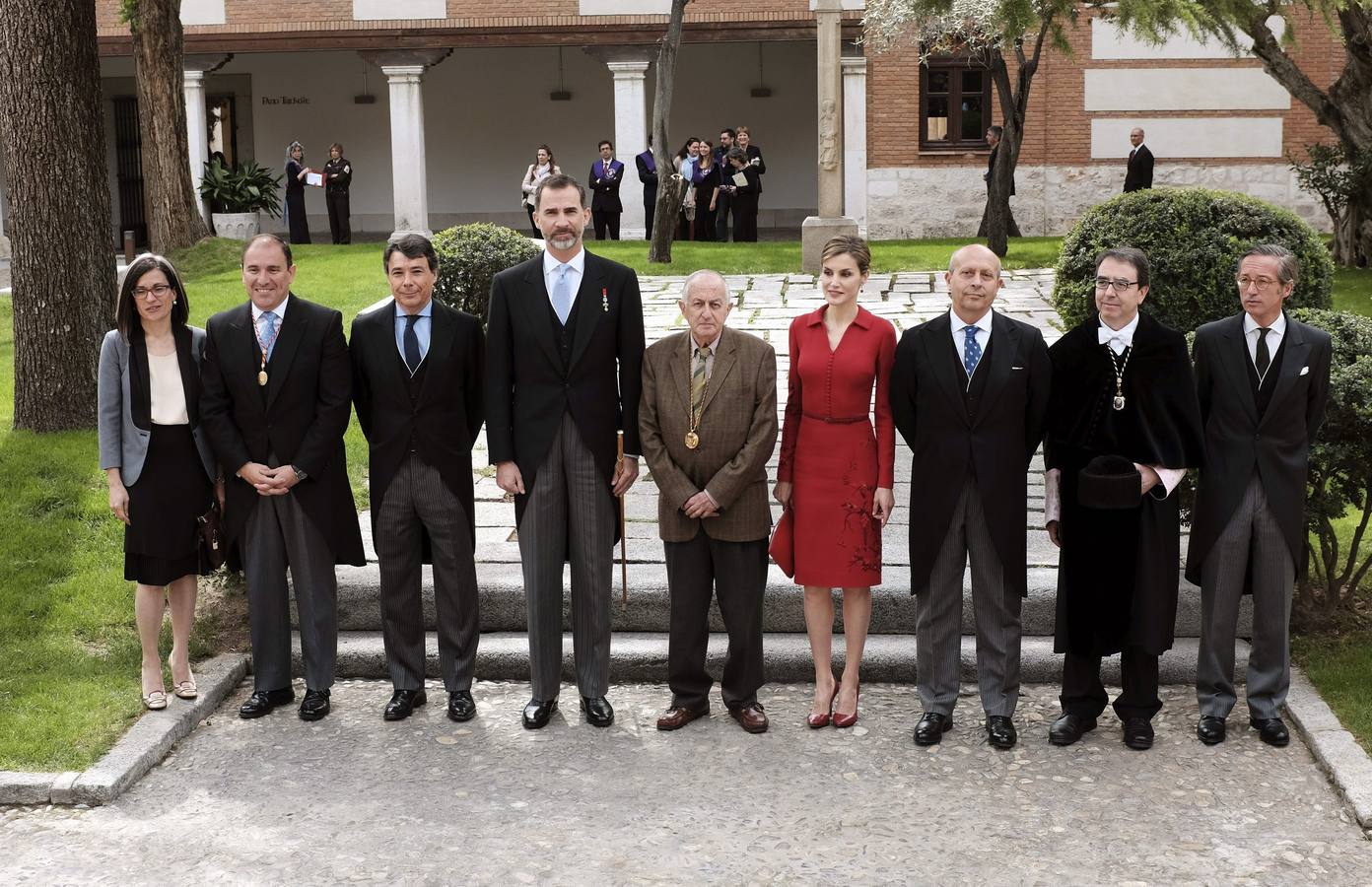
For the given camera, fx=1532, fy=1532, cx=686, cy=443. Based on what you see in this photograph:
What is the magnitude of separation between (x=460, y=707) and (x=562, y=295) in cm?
166

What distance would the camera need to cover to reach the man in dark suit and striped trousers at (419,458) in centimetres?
595

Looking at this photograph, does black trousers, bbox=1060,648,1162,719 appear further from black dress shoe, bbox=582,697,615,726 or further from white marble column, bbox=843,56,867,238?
white marble column, bbox=843,56,867,238

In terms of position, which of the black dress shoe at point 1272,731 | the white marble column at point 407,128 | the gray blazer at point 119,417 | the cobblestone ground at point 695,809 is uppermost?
the white marble column at point 407,128

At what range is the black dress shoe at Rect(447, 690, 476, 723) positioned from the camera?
5980mm

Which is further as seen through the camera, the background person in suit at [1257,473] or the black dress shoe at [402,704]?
the black dress shoe at [402,704]

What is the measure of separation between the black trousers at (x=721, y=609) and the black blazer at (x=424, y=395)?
92cm

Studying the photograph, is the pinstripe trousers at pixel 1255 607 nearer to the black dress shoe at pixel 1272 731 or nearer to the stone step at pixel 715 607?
the black dress shoe at pixel 1272 731

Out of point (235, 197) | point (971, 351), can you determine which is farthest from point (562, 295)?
point (235, 197)

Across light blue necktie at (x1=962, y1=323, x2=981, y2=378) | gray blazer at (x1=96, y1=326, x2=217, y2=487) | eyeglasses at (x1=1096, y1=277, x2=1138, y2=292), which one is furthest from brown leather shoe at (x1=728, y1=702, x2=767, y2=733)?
gray blazer at (x1=96, y1=326, x2=217, y2=487)

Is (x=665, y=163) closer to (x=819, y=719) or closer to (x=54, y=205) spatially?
(x=54, y=205)

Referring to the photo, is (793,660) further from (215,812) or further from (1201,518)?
(215,812)

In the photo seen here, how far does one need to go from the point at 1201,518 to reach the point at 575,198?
2.67 metres

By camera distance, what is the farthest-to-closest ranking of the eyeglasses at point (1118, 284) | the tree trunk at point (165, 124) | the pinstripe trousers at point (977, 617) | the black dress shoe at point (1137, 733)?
the tree trunk at point (165, 124) → the pinstripe trousers at point (977, 617) → the black dress shoe at point (1137, 733) → the eyeglasses at point (1118, 284)

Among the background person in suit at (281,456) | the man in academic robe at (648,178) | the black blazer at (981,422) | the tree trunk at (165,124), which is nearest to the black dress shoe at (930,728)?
the black blazer at (981,422)
